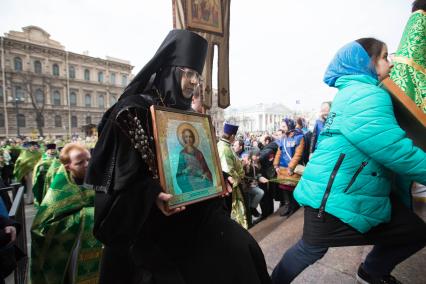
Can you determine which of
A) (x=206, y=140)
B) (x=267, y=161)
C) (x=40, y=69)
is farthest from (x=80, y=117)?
(x=206, y=140)

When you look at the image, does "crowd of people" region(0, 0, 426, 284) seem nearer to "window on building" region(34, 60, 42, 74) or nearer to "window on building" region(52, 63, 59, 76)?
"window on building" region(34, 60, 42, 74)

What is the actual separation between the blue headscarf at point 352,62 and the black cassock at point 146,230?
1.37 meters

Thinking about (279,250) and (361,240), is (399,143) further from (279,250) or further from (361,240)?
(279,250)

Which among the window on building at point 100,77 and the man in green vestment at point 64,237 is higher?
the window on building at point 100,77

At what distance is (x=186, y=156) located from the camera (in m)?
1.38

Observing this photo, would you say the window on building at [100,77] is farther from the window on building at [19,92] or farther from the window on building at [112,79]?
the window on building at [19,92]

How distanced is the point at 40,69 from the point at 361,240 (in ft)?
214

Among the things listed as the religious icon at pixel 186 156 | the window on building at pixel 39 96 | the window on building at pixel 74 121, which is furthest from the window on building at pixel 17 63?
the religious icon at pixel 186 156

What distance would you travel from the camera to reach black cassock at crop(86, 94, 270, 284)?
4.05 feet

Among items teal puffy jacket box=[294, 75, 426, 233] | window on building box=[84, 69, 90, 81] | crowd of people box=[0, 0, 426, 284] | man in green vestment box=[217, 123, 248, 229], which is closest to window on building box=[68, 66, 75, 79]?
window on building box=[84, 69, 90, 81]

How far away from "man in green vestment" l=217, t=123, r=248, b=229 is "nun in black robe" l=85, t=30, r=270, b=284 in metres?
2.55

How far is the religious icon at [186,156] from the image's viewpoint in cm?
125

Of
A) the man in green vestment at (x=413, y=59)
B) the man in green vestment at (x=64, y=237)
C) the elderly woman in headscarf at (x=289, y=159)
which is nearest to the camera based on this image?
the man in green vestment at (x=413, y=59)

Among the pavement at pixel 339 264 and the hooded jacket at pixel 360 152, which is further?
the pavement at pixel 339 264
